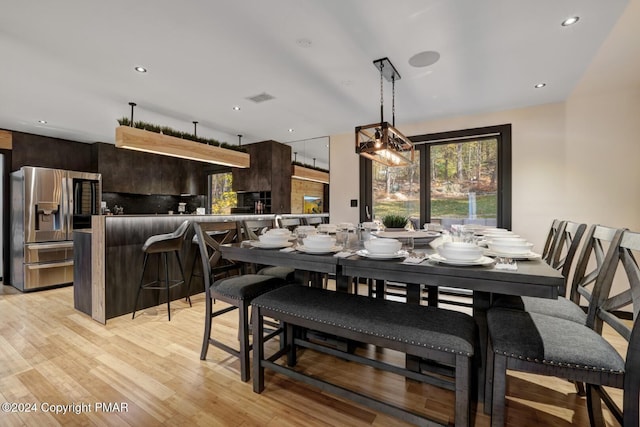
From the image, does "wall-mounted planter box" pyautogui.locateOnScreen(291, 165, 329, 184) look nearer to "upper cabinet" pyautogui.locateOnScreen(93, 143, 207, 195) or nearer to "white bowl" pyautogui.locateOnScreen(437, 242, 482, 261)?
"upper cabinet" pyautogui.locateOnScreen(93, 143, 207, 195)

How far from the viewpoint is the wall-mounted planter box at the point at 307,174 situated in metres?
6.26

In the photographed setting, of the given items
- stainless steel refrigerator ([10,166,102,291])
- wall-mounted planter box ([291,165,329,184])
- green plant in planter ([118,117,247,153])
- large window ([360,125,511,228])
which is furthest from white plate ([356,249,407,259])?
stainless steel refrigerator ([10,166,102,291])

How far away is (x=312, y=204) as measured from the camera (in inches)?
322

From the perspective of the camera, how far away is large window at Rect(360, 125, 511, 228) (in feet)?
13.0

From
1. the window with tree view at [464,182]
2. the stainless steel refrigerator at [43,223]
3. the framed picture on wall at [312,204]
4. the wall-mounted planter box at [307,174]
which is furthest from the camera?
the framed picture on wall at [312,204]

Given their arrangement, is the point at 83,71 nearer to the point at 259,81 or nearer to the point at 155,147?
the point at 155,147

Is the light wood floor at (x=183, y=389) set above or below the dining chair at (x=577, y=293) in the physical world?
below

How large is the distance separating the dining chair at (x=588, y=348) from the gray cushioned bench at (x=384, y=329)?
0.13m

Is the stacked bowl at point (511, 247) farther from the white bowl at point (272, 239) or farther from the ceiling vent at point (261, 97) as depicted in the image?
the ceiling vent at point (261, 97)

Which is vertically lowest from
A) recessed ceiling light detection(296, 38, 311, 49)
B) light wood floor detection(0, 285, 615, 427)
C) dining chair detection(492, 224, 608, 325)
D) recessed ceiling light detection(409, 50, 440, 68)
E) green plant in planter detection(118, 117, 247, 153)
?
light wood floor detection(0, 285, 615, 427)

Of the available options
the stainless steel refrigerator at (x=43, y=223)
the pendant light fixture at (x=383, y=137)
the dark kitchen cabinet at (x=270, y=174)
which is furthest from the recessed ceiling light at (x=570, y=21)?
the stainless steel refrigerator at (x=43, y=223)

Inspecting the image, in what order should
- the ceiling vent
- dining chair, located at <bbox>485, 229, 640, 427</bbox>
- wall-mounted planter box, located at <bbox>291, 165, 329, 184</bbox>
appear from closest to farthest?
dining chair, located at <bbox>485, 229, 640, 427</bbox> < the ceiling vent < wall-mounted planter box, located at <bbox>291, 165, 329, 184</bbox>

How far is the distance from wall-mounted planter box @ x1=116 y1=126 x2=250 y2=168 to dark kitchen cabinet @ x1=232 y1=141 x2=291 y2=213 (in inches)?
28.6

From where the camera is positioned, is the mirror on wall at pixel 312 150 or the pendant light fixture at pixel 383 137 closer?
the pendant light fixture at pixel 383 137
